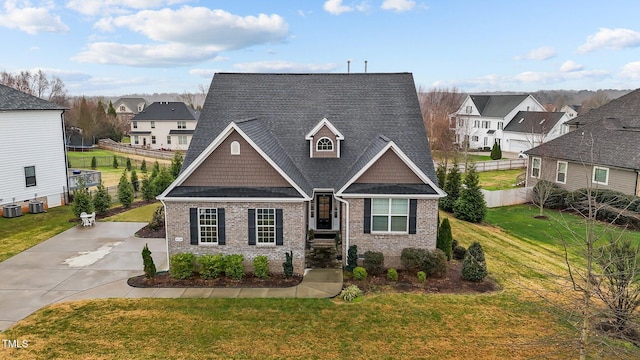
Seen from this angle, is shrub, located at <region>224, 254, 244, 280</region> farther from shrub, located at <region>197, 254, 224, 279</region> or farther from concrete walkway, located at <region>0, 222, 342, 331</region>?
concrete walkway, located at <region>0, 222, 342, 331</region>

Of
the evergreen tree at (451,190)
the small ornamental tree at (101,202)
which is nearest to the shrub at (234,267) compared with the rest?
the small ornamental tree at (101,202)

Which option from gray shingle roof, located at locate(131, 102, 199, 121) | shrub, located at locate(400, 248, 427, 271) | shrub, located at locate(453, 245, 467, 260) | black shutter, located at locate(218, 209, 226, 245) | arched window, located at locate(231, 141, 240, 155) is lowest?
shrub, located at locate(453, 245, 467, 260)

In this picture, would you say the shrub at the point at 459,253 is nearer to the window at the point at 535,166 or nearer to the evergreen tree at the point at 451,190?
the evergreen tree at the point at 451,190

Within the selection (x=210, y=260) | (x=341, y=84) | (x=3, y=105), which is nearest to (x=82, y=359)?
(x=210, y=260)

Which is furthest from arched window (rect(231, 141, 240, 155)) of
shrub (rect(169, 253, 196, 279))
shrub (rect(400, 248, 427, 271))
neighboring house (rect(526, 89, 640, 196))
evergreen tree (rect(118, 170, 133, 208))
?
neighboring house (rect(526, 89, 640, 196))

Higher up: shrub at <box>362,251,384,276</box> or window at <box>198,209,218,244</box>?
window at <box>198,209,218,244</box>
